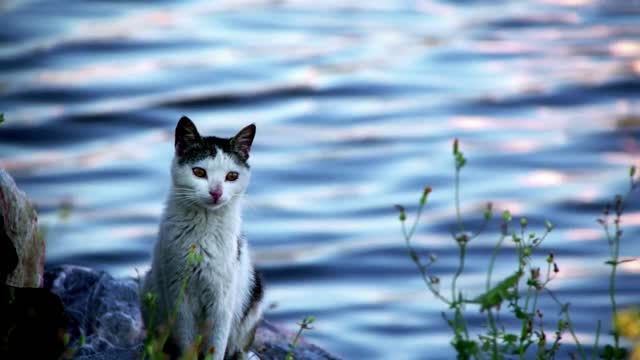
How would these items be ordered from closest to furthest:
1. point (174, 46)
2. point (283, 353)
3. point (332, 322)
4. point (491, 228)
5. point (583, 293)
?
point (283, 353) → point (332, 322) → point (583, 293) → point (491, 228) → point (174, 46)

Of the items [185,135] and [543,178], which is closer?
[185,135]

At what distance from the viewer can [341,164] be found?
16.9 meters

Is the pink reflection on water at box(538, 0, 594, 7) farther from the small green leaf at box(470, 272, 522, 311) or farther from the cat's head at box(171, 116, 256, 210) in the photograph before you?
the small green leaf at box(470, 272, 522, 311)

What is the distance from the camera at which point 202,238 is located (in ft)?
21.2

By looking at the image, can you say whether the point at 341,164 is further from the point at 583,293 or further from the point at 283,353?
the point at 283,353

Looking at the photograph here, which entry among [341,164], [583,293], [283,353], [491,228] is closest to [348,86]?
[341,164]

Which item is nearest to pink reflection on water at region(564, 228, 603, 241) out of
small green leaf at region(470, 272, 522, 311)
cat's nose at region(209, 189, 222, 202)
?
cat's nose at region(209, 189, 222, 202)

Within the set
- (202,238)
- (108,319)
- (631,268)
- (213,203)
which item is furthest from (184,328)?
(631,268)

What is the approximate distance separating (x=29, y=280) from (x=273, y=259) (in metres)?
7.46

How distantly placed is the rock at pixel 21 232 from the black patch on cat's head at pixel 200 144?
802 millimetres

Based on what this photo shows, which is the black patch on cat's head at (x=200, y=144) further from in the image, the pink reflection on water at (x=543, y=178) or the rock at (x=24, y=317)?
the pink reflection on water at (x=543, y=178)

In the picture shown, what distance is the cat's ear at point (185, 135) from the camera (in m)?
6.46

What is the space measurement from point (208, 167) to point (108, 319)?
4.78 feet

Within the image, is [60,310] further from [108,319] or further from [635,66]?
[635,66]
